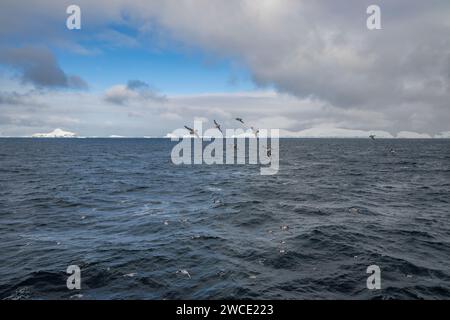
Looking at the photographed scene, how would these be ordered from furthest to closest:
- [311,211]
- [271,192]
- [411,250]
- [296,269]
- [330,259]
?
[271,192]
[311,211]
[411,250]
[330,259]
[296,269]

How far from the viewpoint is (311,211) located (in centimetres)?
3150

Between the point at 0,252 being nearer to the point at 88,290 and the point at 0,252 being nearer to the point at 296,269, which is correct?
the point at 88,290

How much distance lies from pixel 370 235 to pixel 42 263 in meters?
22.1

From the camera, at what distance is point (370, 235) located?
78.0ft

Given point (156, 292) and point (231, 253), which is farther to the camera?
point (231, 253)

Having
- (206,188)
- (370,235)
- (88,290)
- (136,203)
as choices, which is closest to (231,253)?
(88,290)
